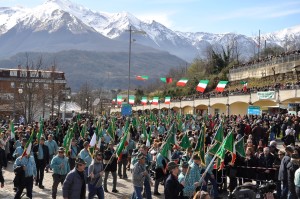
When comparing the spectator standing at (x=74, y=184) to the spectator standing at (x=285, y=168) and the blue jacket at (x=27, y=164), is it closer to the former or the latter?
the blue jacket at (x=27, y=164)

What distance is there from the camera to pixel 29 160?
13148mm

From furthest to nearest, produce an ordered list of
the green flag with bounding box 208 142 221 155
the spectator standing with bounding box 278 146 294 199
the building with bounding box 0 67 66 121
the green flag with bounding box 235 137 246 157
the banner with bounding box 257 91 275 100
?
the building with bounding box 0 67 66 121
the banner with bounding box 257 91 275 100
the green flag with bounding box 235 137 246 157
the green flag with bounding box 208 142 221 155
the spectator standing with bounding box 278 146 294 199

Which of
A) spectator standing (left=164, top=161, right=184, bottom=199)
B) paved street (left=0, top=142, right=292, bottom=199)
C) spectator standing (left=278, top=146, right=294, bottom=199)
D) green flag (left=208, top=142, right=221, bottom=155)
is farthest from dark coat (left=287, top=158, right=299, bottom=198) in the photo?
paved street (left=0, top=142, right=292, bottom=199)

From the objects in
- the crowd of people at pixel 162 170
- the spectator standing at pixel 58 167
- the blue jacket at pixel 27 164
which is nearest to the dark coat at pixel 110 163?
the crowd of people at pixel 162 170

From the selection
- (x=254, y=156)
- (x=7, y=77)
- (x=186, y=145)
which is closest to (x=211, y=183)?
(x=254, y=156)

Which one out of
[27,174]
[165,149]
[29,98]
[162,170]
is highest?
[29,98]

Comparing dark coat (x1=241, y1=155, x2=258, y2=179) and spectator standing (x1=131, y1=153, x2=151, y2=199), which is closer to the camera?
spectator standing (x1=131, y1=153, x2=151, y2=199)

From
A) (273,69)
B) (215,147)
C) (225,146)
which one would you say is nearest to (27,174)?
(215,147)

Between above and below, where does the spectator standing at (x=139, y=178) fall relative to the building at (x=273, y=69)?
below

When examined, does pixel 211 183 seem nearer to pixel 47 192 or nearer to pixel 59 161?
pixel 59 161

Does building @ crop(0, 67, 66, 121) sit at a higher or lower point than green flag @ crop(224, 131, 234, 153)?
higher

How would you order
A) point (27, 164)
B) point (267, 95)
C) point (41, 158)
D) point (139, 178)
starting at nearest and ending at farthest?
point (139, 178) → point (27, 164) → point (41, 158) → point (267, 95)

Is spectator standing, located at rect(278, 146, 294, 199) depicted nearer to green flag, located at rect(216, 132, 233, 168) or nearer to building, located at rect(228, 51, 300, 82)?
green flag, located at rect(216, 132, 233, 168)

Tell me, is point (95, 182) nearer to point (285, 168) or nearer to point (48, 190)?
point (48, 190)
